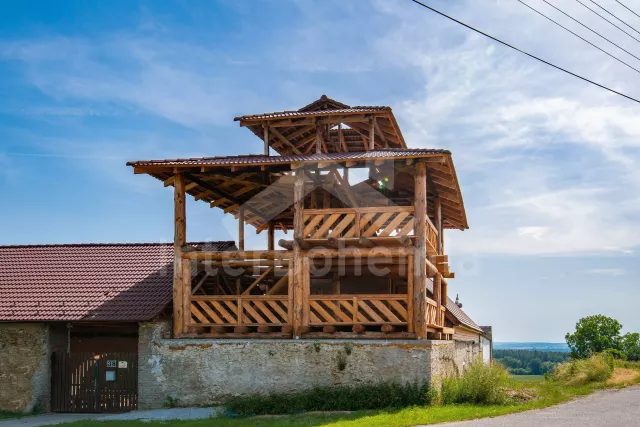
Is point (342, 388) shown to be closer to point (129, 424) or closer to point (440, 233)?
point (129, 424)

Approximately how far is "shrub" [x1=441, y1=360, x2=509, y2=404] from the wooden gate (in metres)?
7.72

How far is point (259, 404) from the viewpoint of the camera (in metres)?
16.0

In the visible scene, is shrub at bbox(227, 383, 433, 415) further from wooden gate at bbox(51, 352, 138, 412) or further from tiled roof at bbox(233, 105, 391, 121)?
tiled roof at bbox(233, 105, 391, 121)

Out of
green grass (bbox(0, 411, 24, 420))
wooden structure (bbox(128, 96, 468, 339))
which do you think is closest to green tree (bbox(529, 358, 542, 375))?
wooden structure (bbox(128, 96, 468, 339))

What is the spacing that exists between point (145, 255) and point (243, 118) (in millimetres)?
5495

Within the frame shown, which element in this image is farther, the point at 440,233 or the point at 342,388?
the point at 440,233

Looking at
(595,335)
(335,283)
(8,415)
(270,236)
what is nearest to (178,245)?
(335,283)

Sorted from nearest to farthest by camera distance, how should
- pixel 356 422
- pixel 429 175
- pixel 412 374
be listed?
pixel 356 422
pixel 412 374
pixel 429 175

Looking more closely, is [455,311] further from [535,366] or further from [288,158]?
[535,366]

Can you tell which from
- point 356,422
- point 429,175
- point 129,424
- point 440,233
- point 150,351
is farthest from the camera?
point 440,233

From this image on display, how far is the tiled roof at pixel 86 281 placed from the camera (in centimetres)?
1795

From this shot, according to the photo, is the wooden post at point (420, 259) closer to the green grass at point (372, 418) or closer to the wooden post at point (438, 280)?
the green grass at point (372, 418)

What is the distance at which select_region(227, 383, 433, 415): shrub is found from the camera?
614 inches

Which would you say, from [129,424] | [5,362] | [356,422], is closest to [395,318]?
[356,422]
